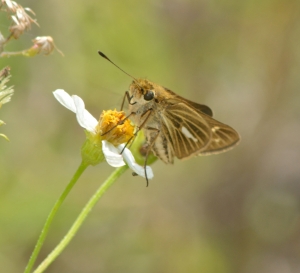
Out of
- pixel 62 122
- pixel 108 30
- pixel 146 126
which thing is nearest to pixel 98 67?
pixel 108 30

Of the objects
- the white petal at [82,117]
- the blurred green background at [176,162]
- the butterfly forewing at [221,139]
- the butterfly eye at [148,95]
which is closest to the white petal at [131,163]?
the white petal at [82,117]

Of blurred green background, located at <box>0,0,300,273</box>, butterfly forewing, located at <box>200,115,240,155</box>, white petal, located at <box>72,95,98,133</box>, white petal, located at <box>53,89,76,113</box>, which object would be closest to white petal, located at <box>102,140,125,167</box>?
white petal, located at <box>72,95,98,133</box>

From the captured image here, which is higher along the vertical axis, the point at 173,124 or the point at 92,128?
the point at 173,124

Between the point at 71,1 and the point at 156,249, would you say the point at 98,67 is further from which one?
the point at 156,249

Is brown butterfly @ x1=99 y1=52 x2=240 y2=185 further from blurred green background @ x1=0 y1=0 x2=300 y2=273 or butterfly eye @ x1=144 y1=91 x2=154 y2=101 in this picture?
blurred green background @ x1=0 y1=0 x2=300 y2=273

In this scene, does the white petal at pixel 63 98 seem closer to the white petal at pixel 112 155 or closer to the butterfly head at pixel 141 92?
the white petal at pixel 112 155

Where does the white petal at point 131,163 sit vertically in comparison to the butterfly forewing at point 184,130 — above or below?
below

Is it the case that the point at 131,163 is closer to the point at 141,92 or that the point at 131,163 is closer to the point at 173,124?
the point at 141,92

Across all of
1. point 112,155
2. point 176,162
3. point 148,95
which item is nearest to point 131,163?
point 112,155
